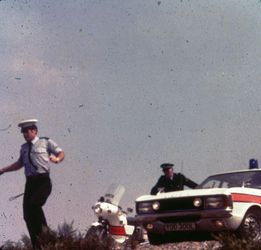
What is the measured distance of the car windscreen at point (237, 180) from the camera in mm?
11373

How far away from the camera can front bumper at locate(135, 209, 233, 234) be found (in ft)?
34.0

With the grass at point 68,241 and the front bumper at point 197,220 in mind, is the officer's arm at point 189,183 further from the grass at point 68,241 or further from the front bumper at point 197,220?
the grass at point 68,241

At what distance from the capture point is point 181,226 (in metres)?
10.7

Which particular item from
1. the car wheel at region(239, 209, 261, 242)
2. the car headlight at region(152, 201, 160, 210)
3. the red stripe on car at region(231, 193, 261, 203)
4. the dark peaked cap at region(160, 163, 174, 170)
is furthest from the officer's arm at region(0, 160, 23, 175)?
the dark peaked cap at region(160, 163, 174, 170)

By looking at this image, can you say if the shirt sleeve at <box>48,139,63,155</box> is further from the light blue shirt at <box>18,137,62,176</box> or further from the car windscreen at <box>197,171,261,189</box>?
the car windscreen at <box>197,171,261,189</box>

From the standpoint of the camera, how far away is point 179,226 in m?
10.7

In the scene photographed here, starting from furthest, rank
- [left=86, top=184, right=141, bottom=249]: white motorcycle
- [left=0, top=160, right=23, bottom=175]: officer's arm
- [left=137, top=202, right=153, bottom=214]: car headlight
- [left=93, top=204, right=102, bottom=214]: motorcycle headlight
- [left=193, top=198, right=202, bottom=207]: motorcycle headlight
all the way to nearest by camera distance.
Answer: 1. [left=93, top=204, right=102, bottom=214]: motorcycle headlight
2. [left=86, top=184, right=141, bottom=249]: white motorcycle
3. [left=137, top=202, right=153, bottom=214]: car headlight
4. [left=193, top=198, right=202, bottom=207]: motorcycle headlight
5. [left=0, top=160, right=23, bottom=175]: officer's arm

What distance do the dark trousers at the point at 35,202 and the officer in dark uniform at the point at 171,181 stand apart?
4.25 meters

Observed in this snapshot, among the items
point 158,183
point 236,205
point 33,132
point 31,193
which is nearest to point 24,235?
point 31,193

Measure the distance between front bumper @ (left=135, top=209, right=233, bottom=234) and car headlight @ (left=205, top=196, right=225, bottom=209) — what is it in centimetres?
10

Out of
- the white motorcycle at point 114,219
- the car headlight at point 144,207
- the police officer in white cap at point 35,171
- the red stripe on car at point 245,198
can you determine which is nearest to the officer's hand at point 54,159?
the police officer in white cap at point 35,171

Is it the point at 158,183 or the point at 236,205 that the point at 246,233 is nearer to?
the point at 236,205

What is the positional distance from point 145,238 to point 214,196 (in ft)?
7.70

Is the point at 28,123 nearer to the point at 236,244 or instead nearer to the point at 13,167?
the point at 13,167
